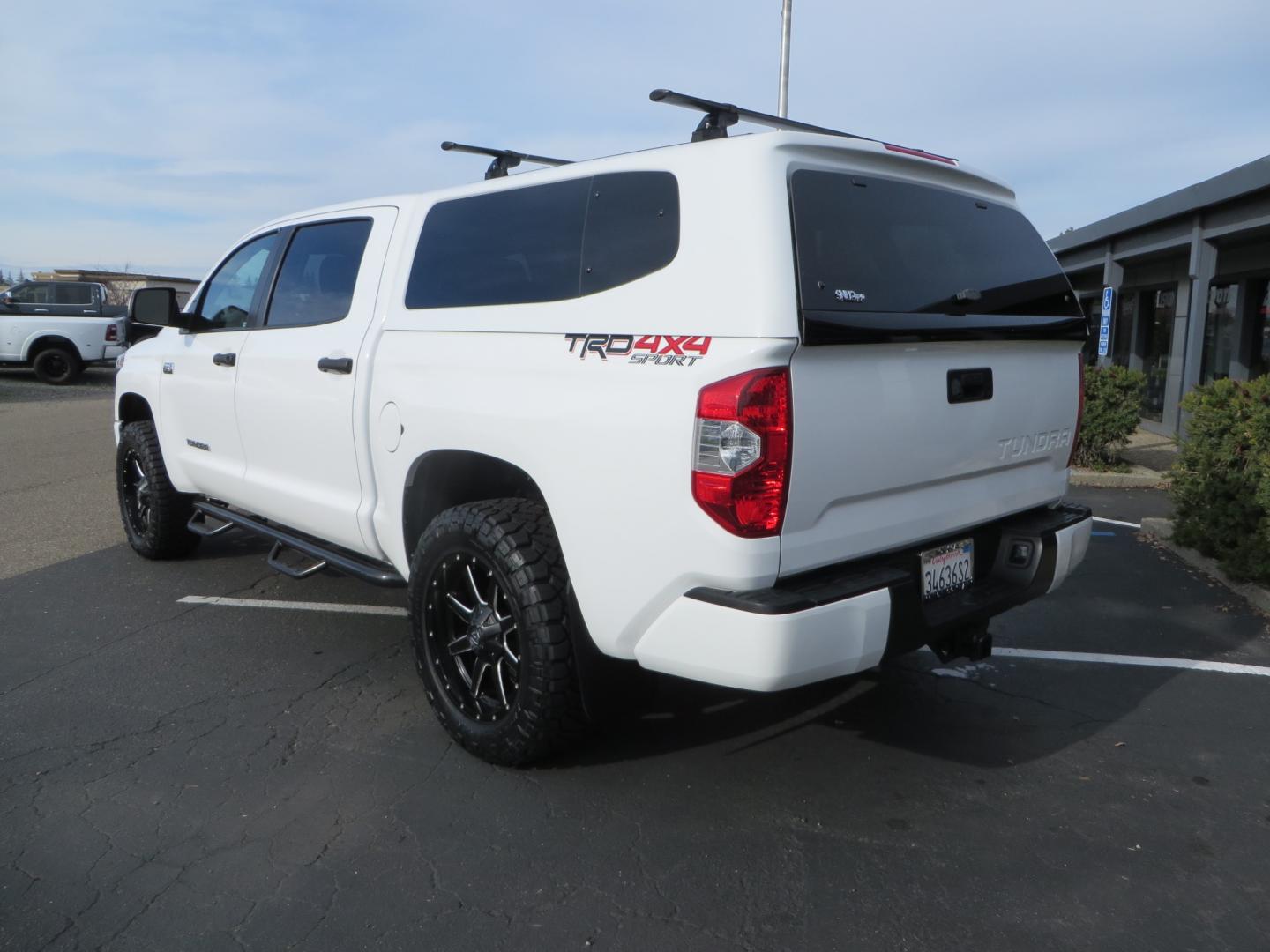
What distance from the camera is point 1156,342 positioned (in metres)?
16.5

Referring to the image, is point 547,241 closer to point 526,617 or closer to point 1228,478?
point 526,617

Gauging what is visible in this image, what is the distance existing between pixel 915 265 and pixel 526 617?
169cm

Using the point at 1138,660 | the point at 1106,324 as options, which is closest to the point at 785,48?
the point at 1106,324

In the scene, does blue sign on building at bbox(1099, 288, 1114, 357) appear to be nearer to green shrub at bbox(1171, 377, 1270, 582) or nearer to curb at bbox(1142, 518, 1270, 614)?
curb at bbox(1142, 518, 1270, 614)

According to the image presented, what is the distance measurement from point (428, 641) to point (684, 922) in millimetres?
1502

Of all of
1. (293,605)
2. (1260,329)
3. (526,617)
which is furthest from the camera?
(1260,329)

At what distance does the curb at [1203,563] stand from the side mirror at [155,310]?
19.9 feet

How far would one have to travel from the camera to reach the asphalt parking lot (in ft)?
9.21

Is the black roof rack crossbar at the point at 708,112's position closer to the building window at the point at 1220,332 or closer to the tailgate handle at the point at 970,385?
the tailgate handle at the point at 970,385

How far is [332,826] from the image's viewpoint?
3.30 metres

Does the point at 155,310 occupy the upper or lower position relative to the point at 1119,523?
upper

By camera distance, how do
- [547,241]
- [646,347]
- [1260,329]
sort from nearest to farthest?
[646,347] < [547,241] < [1260,329]

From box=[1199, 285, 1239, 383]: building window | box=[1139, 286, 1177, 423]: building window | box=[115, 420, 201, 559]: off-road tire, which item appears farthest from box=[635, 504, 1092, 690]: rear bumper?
box=[1139, 286, 1177, 423]: building window

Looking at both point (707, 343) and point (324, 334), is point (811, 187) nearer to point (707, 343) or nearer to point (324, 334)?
point (707, 343)
